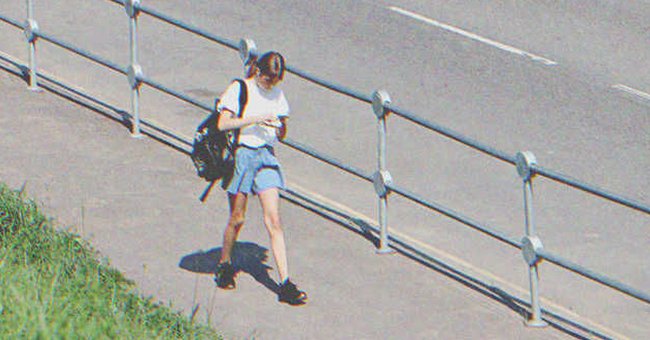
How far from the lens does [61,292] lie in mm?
7191

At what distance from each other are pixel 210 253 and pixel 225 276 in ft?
1.96

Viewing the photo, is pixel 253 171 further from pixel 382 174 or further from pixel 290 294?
pixel 382 174

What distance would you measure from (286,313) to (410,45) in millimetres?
7415

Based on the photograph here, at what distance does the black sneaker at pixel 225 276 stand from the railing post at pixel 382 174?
4.23 feet

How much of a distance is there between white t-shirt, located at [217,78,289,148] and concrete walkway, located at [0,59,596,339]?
0.99 meters

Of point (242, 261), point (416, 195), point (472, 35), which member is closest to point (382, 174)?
point (416, 195)

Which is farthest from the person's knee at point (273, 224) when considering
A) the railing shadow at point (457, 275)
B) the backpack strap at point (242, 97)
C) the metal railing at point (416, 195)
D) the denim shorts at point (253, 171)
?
the railing shadow at point (457, 275)

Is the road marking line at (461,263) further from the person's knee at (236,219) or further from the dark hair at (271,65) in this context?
the dark hair at (271,65)

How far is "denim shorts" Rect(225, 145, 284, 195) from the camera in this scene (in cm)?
831

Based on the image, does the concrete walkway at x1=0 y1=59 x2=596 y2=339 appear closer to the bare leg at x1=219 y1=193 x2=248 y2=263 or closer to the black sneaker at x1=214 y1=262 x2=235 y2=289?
the black sneaker at x1=214 y1=262 x2=235 y2=289

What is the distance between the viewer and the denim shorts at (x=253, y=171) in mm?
8312

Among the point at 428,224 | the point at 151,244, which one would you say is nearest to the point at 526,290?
the point at 428,224

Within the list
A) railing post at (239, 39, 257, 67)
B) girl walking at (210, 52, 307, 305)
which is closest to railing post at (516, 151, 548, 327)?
girl walking at (210, 52, 307, 305)

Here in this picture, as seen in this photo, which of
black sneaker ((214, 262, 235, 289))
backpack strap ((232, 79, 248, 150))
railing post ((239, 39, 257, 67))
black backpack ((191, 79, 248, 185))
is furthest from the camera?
railing post ((239, 39, 257, 67))
